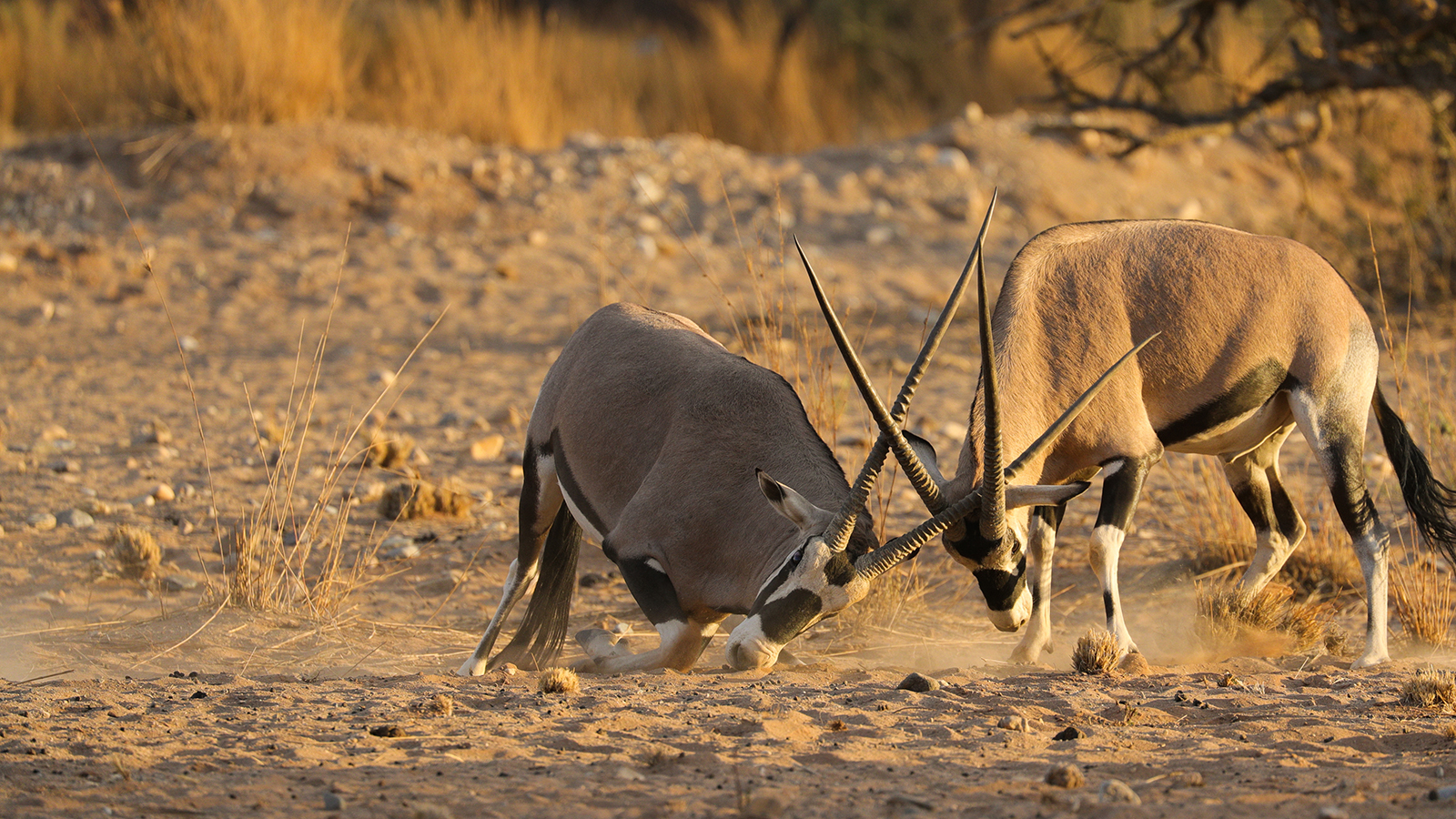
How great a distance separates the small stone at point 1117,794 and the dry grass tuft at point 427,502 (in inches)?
153

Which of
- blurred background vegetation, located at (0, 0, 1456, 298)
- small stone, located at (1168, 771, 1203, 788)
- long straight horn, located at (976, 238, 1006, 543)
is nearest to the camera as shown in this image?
small stone, located at (1168, 771, 1203, 788)

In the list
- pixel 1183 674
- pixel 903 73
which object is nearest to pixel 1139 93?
pixel 903 73

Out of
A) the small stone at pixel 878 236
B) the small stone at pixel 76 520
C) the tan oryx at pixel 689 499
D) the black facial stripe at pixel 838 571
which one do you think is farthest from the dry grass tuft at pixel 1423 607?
the small stone at pixel 878 236

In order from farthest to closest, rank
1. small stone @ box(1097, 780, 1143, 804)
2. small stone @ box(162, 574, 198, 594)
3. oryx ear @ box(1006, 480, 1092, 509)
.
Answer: small stone @ box(162, 574, 198, 594)
oryx ear @ box(1006, 480, 1092, 509)
small stone @ box(1097, 780, 1143, 804)

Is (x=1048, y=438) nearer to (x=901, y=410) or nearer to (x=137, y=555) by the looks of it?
(x=901, y=410)

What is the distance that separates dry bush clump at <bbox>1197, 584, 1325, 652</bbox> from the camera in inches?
190

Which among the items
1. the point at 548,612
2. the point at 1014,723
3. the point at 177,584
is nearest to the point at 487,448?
the point at 177,584

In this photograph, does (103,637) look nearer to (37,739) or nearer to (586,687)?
(37,739)

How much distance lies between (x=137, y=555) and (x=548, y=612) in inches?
72.6

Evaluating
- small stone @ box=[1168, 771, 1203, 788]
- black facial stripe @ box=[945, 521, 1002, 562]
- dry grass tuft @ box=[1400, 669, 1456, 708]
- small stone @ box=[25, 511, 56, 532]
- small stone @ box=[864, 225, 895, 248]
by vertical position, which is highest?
small stone @ box=[864, 225, 895, 248]

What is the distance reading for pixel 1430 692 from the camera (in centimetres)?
381

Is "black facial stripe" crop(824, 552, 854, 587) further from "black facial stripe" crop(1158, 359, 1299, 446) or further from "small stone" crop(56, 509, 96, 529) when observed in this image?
"small stone" crop(56, 509, 96, 529)

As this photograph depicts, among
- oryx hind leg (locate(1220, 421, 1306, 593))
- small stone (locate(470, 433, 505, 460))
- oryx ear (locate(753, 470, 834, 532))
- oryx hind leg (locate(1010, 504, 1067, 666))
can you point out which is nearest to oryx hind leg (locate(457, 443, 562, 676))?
oryx ear (locate(753, 470, 834, 532))

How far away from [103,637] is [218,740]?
5.73 ft
